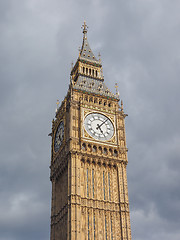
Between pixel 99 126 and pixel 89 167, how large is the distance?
25.9 ft

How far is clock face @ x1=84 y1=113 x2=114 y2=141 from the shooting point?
72062mm

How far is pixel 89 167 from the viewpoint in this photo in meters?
68.8

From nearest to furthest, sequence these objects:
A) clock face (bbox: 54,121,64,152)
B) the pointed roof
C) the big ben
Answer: the big ben → clock face (bbox: 54,121,64,152) → the pointed roof

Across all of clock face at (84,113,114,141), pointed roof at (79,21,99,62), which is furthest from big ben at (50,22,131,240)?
pointed roof at (79,21,99,62)

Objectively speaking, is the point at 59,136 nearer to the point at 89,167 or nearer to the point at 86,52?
the point at 89,167

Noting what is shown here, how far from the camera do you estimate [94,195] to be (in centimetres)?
6638

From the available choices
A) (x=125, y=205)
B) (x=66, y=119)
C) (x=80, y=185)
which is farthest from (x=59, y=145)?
(x=125, y=205)

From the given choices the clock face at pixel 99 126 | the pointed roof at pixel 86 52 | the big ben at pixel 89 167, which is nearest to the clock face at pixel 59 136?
the big ben at pixel 89 167

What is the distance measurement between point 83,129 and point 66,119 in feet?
14.9

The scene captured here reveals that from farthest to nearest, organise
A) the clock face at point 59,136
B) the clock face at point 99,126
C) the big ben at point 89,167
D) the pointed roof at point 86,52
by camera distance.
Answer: the pointed roof at point 86,52 → the clock face at point 59,136 → the clock face at point 99,126 → the big ben at point 89,167

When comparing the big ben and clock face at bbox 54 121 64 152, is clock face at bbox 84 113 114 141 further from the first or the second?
clock face at bbox 54 121 64 152

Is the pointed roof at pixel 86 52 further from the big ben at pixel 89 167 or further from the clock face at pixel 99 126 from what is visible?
the clock face at pixel 99 126

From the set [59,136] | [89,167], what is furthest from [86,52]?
[89,167]

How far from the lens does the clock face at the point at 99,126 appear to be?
7206cm
